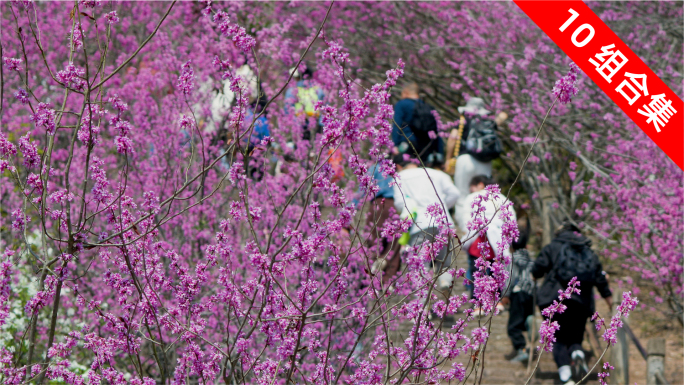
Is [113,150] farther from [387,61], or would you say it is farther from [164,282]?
[387,61]

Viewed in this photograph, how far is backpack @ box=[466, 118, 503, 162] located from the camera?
9.27m

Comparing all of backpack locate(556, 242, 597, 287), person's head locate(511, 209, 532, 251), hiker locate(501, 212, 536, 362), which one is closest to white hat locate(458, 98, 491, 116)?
person's head locate(511, 209, 532, 251)

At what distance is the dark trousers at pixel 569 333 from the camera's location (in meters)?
7.04

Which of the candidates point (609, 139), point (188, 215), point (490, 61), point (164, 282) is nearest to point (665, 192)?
point (609, 139)

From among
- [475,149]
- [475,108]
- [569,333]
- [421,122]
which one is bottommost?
[569,333]

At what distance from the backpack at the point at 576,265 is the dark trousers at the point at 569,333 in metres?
0.23

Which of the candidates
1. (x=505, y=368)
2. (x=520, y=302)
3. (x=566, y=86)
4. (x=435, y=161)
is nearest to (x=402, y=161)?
(x=435, y=161)

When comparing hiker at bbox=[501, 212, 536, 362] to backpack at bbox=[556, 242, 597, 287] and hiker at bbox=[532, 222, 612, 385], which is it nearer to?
hiker at bbox=[532, 222, 612, 385]

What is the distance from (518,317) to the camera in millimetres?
7715

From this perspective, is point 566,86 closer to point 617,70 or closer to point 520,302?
point 617,70

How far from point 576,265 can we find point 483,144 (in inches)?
103

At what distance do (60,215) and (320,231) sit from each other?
1.05 meters

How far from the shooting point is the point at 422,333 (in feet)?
11.8

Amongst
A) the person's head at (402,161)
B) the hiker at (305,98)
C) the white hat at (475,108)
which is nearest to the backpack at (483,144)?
the white hat at (475,108)
